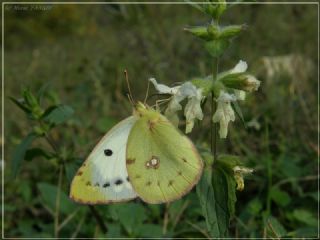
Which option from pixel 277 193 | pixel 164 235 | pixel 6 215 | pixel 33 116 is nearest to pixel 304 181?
pixel 277 193

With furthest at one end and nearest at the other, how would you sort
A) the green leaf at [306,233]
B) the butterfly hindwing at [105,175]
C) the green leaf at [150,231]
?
the green leaf at [150,231] → the green leaf at [306,233] → the butterfly hindwing at [105,175]

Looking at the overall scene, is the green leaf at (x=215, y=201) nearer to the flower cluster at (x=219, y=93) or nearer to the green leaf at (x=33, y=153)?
the flower cluster at (x=219, y=93)

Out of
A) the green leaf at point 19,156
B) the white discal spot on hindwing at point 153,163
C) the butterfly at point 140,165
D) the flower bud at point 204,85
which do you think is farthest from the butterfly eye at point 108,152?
the green leaf at point 19,156

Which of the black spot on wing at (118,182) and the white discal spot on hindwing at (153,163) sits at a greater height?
the white discal spot on hindwing at (153,163)

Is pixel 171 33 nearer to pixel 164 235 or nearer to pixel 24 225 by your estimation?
pixel 24 225

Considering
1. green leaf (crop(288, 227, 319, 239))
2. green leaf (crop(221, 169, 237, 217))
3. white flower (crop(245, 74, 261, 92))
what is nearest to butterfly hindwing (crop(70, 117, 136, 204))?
green leaf (crop(221, 169, 237, 217))

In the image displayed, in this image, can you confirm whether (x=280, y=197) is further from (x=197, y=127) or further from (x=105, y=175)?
(x=105, y=175)
